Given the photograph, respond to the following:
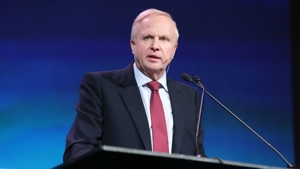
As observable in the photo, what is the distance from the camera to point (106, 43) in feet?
12.9

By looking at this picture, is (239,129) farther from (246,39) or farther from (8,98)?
(8,98)

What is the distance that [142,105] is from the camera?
262 cm

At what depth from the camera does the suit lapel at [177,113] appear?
8.52 ft

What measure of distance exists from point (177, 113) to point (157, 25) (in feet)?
1.60

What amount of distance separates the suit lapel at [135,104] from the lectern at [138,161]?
0.75 m

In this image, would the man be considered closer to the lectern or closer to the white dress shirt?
the white dress shirt

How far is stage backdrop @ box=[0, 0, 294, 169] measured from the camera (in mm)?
3717

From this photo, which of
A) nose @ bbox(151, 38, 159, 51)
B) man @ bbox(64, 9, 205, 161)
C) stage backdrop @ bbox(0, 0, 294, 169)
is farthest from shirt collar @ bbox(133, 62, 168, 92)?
stage backdrop @ bbox(0, 0, 294, 169)

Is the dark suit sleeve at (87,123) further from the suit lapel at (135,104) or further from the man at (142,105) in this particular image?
the suit lapel at (135,104)

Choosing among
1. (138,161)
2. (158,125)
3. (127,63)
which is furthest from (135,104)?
(127,63)

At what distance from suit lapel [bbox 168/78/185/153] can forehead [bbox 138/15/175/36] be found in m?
0.31

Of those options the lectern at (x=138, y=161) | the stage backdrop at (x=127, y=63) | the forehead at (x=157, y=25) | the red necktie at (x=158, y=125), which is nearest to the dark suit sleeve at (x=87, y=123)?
the red necktie at (x=158, y=125)

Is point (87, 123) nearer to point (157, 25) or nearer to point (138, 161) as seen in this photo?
point (157, 25)

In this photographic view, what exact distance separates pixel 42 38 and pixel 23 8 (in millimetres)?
261
